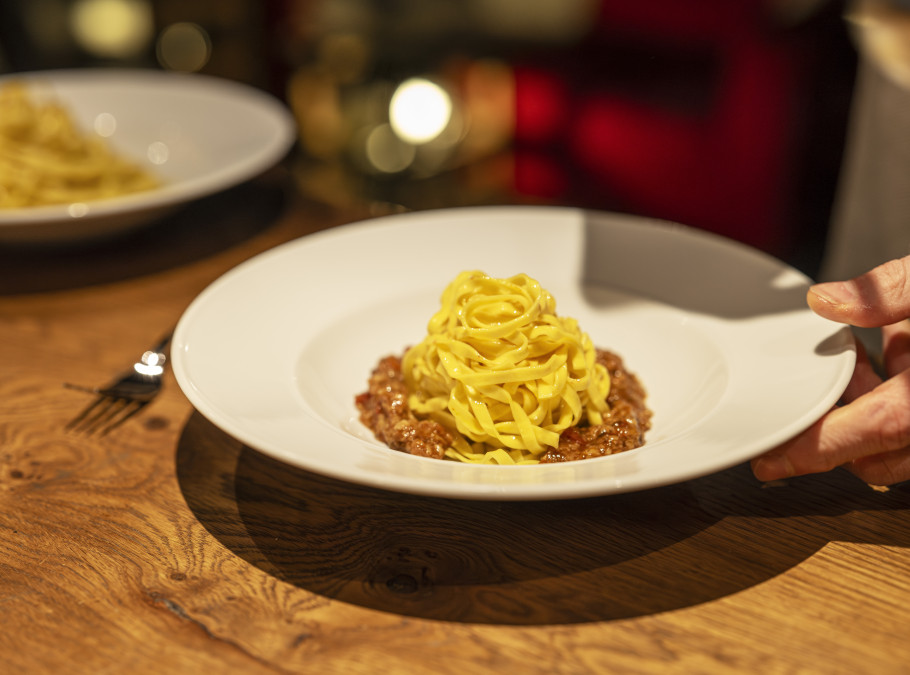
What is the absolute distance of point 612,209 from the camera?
4.61 metres

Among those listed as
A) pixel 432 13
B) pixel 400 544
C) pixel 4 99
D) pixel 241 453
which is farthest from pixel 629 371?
pixel 432 13

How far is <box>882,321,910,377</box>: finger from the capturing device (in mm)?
1308

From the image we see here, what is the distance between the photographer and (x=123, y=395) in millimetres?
1484

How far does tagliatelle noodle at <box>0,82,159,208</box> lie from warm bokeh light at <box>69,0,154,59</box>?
3.78 metres

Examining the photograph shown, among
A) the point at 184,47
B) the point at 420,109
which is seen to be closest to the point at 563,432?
the point at 420,109

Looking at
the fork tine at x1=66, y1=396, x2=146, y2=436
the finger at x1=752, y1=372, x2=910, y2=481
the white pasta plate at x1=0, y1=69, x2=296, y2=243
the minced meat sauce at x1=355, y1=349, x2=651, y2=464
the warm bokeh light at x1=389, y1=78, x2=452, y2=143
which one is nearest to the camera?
the finger at x1=752, y1=372, x2=910, y2=481

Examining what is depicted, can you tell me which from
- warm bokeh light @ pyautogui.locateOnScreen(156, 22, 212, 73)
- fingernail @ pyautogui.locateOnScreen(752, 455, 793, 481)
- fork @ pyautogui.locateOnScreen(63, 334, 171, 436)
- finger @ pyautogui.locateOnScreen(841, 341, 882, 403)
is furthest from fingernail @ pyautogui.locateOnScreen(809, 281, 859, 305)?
warm bokeh light @ pyautogui.locateOnScreen(156, 22, 212, 73)

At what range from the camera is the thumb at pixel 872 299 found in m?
1.17

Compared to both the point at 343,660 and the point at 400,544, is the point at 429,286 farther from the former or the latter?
the point at 343,660

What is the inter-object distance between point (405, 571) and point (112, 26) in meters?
5.86

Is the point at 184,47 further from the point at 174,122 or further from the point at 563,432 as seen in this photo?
the point at 563,432

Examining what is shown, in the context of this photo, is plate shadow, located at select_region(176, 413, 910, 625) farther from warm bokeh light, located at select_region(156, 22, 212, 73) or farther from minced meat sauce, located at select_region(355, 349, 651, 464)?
warm bokeh light, located at select_region(156, 22, 212, 73)

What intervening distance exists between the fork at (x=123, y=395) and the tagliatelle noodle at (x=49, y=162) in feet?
2.88

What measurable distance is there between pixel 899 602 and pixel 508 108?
200 inches
